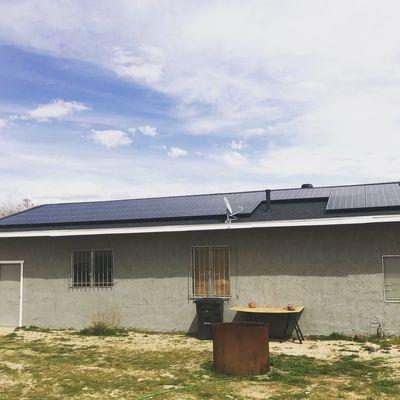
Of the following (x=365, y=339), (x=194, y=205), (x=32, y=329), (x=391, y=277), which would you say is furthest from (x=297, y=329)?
(x=32, y=329)

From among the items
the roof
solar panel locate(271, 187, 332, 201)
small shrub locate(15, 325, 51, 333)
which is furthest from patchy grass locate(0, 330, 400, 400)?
solar panel locate(271, 187, 332, 201)

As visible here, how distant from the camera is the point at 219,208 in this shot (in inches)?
588

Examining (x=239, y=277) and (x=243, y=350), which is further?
(x=239, y=277)

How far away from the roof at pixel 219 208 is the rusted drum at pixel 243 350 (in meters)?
4.75

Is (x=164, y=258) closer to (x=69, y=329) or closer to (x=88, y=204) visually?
(x=69, y=329)

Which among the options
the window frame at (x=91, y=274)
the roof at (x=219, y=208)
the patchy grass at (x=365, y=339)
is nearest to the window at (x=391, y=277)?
the patchy grass at (x=365, y=339)

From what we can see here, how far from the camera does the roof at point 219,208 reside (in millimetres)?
13234

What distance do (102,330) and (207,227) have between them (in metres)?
4.40

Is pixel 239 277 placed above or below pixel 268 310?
above

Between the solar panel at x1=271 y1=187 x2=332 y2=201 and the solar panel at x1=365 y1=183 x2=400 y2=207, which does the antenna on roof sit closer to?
the solar panel at x1=271 y1=187 x2=332 y2=201

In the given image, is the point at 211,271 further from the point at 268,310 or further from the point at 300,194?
the point at 300,194

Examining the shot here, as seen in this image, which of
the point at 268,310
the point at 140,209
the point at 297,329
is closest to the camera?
the point at 268,310

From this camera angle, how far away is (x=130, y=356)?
11.1 m

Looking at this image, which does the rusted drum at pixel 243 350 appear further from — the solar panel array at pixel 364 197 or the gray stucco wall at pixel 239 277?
the solar panel array at pixel 364 197
